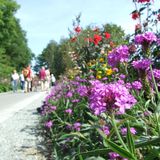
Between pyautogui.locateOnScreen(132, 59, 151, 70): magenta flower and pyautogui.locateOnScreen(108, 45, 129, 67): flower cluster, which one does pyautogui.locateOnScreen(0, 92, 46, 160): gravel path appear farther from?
pyautogui.locateOnScreen(132, 59, 151, 70): magenta flower

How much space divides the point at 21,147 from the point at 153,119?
373 centimetres

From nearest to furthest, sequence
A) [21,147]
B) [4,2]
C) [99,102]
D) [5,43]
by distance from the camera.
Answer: [99,102]
[21,147]
[4,2]
[5,43]

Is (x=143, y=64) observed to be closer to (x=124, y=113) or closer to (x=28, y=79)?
→ (x=124, y=113)

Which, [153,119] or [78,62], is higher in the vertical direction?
Result: [78,62]

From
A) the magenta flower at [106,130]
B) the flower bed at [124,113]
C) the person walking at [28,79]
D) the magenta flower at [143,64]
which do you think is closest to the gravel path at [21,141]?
the flower bed at [124,113]

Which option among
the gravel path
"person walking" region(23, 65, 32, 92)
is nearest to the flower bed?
the gravel path

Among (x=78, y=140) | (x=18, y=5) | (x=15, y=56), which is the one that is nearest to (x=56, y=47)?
(x=15, y=56)

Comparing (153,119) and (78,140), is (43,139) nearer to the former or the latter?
(78,140)

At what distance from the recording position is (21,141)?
701 cm

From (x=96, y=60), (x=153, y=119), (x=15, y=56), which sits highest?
(x=15, y=56)

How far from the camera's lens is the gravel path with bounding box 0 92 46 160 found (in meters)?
6.00

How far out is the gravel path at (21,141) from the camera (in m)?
6.00

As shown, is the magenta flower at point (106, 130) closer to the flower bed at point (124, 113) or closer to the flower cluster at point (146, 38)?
the flower bed at point (124, 113)

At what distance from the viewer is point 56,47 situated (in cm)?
8775
